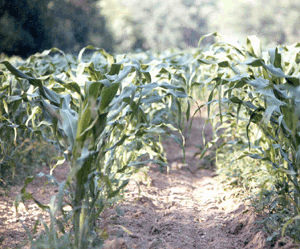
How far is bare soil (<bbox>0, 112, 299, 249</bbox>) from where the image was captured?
6.57ft

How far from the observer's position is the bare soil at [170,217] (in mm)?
2002

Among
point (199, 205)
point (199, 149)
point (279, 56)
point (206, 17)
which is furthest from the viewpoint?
point (206, 17)

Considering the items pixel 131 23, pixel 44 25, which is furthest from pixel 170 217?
pixel 131 23

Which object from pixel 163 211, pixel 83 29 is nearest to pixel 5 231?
pixel 163 211

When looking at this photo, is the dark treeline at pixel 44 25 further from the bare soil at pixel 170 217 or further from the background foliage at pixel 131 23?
the bare soil at pixel 170 217

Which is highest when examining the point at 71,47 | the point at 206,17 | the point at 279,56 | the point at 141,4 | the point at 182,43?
the point at 141,4

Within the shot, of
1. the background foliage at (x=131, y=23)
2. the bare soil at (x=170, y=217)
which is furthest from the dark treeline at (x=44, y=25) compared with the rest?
the bare soil at (x=170, y=217)

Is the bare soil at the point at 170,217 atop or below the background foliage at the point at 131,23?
below

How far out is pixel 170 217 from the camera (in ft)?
8.37

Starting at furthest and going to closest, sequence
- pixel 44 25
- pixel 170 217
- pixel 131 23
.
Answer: pixel 131 23, pixel 44 25, pixel 170 217

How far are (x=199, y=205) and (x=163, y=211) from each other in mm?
428

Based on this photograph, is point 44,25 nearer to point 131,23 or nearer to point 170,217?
point 170,217

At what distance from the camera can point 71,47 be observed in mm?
19609

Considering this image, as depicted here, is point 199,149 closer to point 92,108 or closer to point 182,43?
point 92,108
